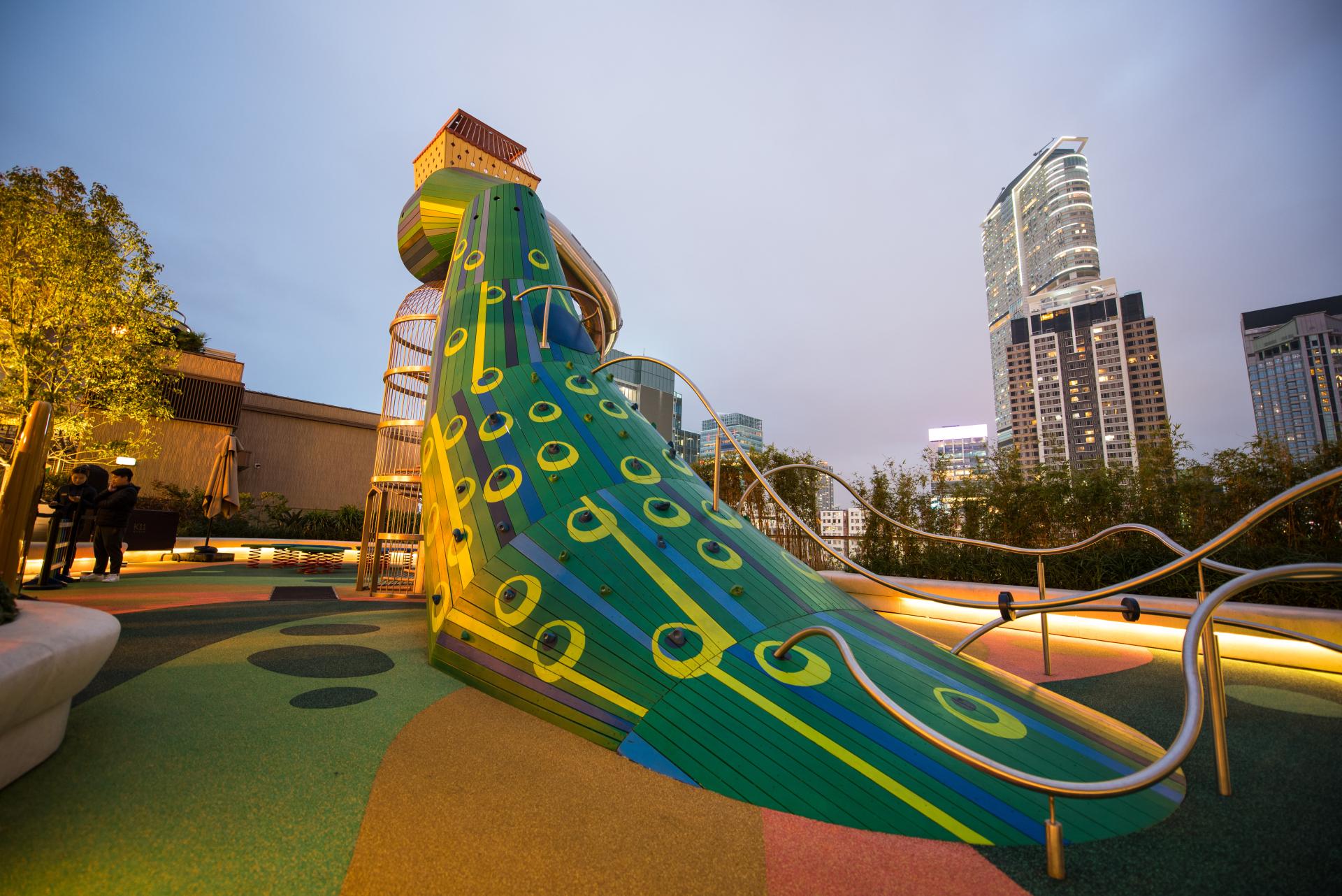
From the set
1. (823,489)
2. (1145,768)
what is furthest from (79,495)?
(823,489)

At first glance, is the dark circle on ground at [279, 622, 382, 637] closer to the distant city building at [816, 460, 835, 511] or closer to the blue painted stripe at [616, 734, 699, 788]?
the blue painted stripe at [616, 734, 699, 788]

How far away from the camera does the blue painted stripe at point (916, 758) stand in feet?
7.01

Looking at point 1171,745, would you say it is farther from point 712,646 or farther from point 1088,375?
point 1088,375

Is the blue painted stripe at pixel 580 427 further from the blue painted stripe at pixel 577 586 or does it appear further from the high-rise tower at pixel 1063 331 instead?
the high-rise tower at pixel 1063 331

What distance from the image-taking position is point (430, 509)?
15.9 feet

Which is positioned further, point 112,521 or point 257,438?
point 257,438

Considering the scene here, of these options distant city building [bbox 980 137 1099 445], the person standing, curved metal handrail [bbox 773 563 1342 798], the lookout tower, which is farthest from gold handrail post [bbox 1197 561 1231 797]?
distant city building [bbox 980 137 1099 445]

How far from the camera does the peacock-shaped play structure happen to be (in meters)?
2.35

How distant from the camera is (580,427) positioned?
4.77m

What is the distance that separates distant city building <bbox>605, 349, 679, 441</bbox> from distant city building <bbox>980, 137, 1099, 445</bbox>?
8180 centimetres

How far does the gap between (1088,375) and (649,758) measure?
117 metres

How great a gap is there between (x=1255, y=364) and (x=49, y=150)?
633 feet

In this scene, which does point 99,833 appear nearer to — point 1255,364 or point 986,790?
point 986,790

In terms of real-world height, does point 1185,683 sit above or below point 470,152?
below
